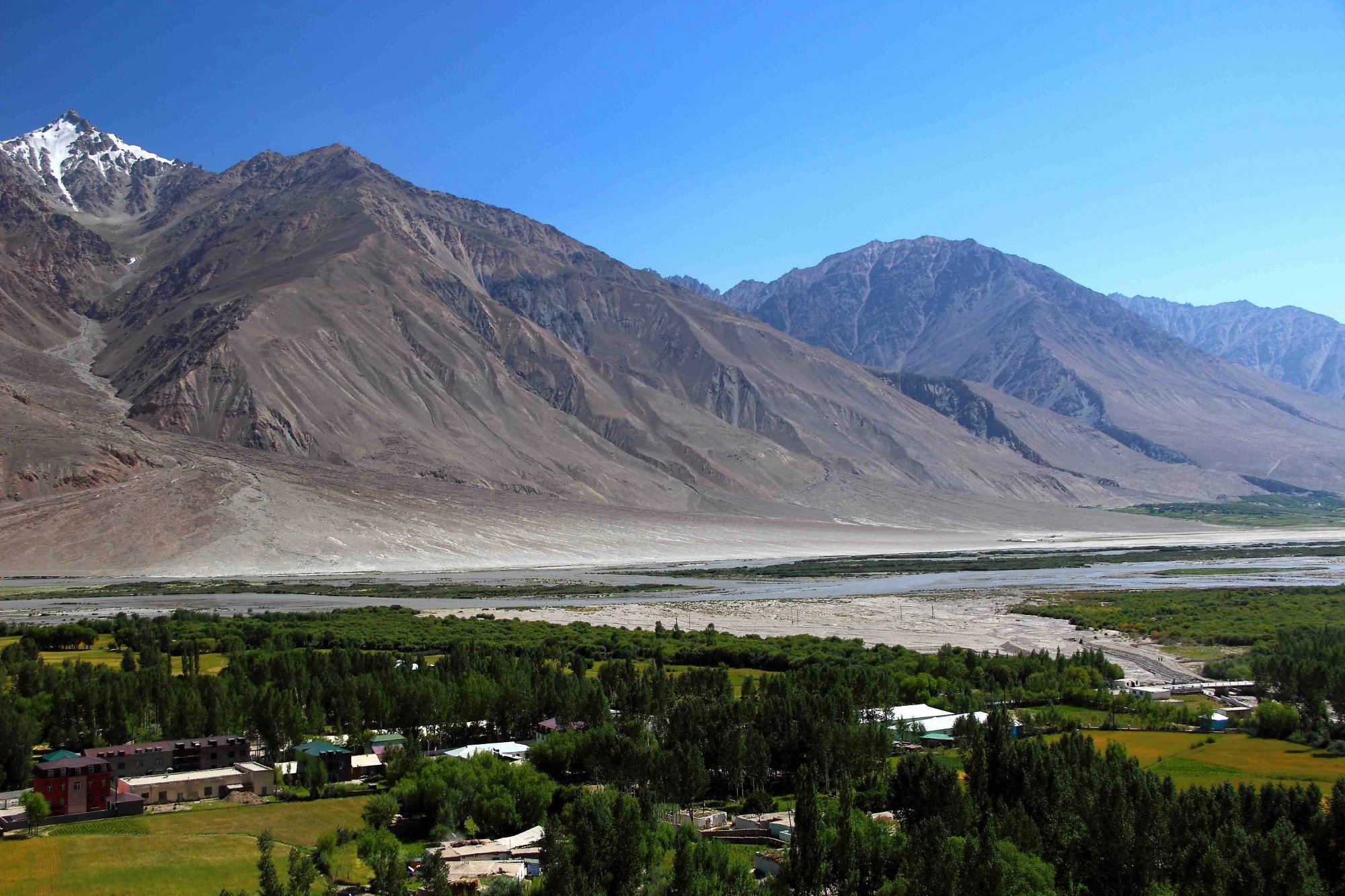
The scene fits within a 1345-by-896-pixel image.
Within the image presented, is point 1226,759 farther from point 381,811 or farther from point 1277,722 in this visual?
point 381,811

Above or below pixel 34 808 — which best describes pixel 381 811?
below

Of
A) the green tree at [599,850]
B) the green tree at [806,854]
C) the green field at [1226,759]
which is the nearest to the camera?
the green tree at [599,850]

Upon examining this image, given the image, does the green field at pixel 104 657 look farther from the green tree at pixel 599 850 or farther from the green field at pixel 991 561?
the green field at pixel 991 561

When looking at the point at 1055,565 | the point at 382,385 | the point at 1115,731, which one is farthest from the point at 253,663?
the point at 382,385

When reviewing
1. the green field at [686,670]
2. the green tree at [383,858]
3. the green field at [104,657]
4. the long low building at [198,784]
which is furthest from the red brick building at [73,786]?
the green field at [686,670]

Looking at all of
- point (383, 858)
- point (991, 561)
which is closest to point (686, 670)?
point (383, 858)

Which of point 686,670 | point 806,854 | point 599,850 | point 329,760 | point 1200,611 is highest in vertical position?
point 1200,611

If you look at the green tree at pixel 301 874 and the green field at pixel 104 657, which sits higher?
the green field at pixel 104 657
